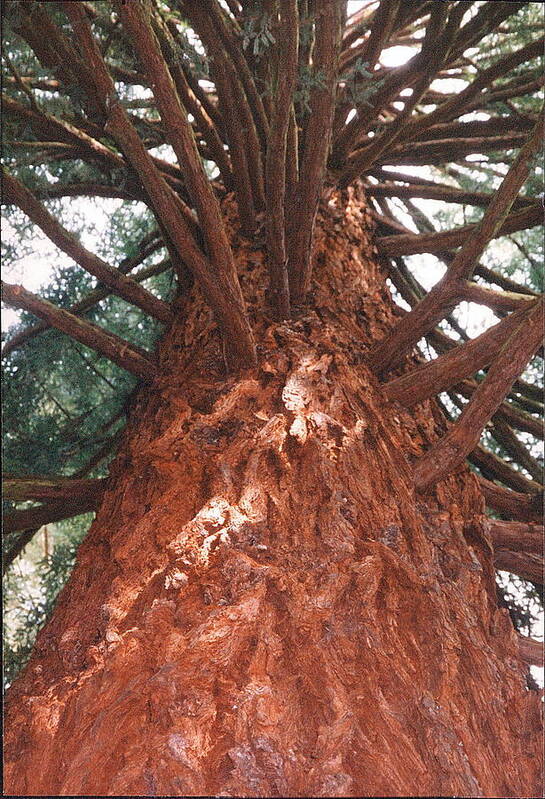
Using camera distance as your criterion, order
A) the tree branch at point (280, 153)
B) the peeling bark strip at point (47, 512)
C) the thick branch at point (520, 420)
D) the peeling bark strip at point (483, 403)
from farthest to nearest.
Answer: the thick branch at point (520, 420) → the peeling bark strip at point (47, 512) → the peeling bark strip at point (483, 403) → the tree branch at point (280, 153)

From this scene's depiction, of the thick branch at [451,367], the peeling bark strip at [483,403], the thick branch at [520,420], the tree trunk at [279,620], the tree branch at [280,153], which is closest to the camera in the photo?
the tree trunk at [279,620]

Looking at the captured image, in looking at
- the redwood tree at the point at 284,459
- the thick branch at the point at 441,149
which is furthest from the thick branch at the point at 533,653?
the thick branch at the point at 441,149

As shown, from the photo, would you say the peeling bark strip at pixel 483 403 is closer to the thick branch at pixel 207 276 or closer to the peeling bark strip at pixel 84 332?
the thick branch at pixel 207 276

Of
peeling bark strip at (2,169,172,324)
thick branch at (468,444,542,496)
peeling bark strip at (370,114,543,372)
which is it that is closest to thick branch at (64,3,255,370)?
peeling bark strip at (2,169,172,324)

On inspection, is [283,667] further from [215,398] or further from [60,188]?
[60,188]

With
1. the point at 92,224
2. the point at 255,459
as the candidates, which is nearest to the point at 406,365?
the point at 255,459

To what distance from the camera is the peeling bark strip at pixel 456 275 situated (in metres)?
2.02

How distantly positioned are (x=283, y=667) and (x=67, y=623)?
542mm

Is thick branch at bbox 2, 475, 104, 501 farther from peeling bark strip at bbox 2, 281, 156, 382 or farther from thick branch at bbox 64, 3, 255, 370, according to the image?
thick branch at bbox 64, 3, 255, 370

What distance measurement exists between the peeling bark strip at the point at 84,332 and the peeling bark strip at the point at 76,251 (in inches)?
6.6

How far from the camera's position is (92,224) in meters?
4.21

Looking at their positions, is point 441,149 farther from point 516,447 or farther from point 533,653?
point 533,653

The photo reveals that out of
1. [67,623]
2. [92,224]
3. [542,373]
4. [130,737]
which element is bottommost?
[130,737]

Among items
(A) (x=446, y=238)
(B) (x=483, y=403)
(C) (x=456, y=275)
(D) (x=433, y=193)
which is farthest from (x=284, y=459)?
(D) (x=433, y=193)
